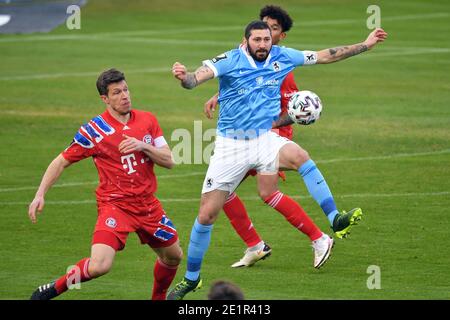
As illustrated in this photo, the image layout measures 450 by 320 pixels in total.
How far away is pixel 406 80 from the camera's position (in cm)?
2748

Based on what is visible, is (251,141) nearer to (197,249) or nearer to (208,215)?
(208,215)

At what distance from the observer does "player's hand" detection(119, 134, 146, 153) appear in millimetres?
10992

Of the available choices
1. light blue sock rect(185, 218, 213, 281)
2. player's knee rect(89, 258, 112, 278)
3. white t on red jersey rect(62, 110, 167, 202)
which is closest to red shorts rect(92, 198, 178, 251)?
white t on red jersey rect(62, 110, 167, 202)

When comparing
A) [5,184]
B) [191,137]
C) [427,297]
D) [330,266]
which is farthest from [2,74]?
[427,297]

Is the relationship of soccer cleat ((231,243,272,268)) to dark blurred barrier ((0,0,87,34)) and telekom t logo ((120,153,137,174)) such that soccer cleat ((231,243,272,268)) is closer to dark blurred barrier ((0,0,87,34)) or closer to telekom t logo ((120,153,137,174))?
telekom t logo ((120,153,137,174))

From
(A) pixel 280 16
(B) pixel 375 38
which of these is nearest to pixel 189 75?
(B) pixel 375 38

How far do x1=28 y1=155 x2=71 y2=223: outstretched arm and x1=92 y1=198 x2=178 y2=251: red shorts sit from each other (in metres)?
0.56

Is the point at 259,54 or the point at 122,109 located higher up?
the point at 259,54

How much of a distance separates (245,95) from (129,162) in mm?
2082

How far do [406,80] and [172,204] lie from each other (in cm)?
1176

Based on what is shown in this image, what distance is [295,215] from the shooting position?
44.1ft

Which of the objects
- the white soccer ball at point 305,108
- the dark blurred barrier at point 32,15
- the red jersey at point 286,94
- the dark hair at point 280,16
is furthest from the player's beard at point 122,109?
the dark blurred barrier at point 32,15

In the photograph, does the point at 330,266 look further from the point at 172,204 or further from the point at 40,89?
the point at 40,89
